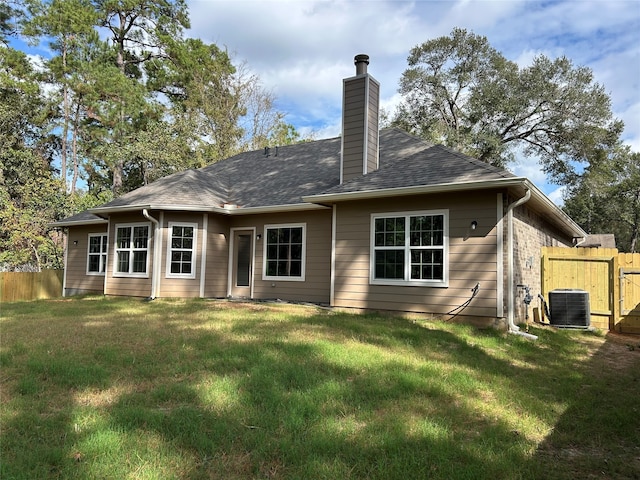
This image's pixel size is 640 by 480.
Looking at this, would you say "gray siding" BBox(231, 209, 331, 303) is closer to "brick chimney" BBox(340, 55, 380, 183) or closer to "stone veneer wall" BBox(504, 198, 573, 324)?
"brick chimney" BBox(340, 55, 380, 183)

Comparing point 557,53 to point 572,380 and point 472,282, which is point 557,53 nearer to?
point 472,282

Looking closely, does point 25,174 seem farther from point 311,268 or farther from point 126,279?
point 311,268

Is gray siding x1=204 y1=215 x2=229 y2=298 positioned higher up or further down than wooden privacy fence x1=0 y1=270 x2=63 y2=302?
higher up

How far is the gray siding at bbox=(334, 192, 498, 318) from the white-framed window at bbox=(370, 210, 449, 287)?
12cm

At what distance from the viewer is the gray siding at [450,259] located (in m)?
7.80

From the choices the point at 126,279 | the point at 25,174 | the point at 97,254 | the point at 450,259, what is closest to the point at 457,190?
the point at 450,259

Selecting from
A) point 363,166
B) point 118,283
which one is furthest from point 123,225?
point 363,166

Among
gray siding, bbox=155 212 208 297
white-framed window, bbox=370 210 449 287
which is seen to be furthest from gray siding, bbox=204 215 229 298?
white-framed window, bbox=370 210 449 287

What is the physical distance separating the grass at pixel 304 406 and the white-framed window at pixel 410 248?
2035mm

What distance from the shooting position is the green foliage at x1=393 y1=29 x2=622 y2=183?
21531 mm

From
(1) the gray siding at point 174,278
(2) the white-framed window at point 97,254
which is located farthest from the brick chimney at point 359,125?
(2) the white-framed window at point 97,254

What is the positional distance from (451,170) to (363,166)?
240 cm

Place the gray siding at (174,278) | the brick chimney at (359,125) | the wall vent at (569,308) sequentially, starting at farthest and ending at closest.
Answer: the gray siding at (174,278) → the brick chimney at (359,125) → the wall vent at (569,308)

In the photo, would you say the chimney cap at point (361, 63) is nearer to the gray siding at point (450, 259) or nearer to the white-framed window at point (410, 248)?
the gray siding at point (450, 259)
